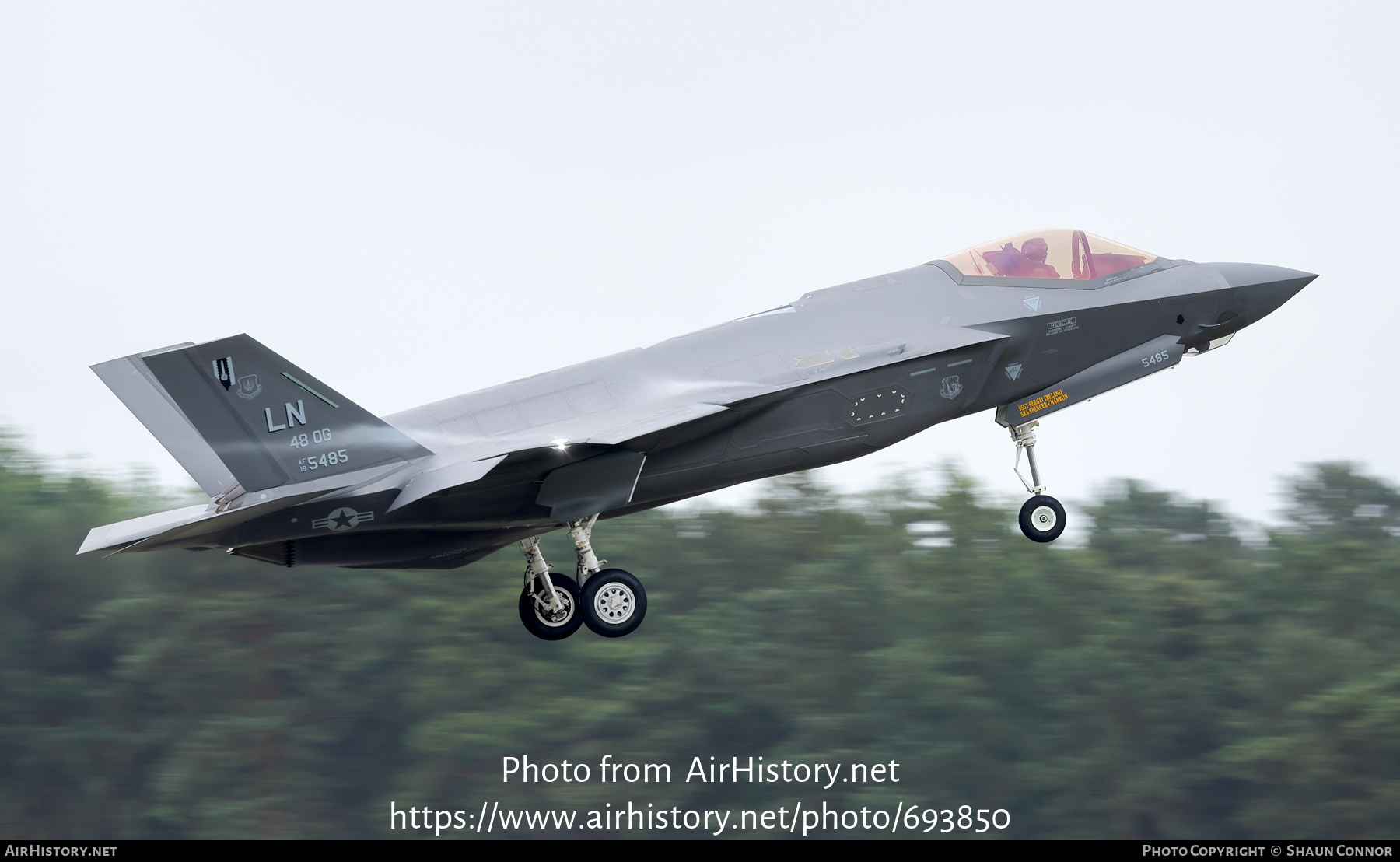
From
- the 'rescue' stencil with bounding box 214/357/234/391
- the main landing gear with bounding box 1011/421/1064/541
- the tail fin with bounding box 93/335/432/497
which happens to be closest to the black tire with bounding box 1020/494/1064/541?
the main landing gear with bounding box 1011/421/1064/541

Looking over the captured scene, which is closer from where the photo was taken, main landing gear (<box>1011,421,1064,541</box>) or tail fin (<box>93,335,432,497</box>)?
tail fin (<box>93,335,432,497</box>)

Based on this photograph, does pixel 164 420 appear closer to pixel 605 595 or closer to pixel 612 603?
pixel 605 595

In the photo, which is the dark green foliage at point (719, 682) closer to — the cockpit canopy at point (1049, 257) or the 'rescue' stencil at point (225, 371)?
the cockpit canopy at point (1049, 257)

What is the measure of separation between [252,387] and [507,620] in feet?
92.8

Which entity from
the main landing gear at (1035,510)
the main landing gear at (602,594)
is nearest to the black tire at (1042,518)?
the main landing gear at (1035,510)

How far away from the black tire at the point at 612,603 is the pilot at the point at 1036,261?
6.10 meters

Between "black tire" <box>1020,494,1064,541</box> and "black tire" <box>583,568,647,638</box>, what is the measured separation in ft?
16.0

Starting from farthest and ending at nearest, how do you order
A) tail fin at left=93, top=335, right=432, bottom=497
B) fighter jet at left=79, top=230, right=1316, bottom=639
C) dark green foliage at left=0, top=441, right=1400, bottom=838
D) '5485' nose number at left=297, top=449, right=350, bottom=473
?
dark green foliage at left=0, top=441, right=1400, bottom=838 < '5485' nose number at left=297, top=449, right=350, bottom=473 < fighter jet at left=79, top=230, right=1316, bottom=639 < tail fin at left=93, top=335, right=432, bottom=497

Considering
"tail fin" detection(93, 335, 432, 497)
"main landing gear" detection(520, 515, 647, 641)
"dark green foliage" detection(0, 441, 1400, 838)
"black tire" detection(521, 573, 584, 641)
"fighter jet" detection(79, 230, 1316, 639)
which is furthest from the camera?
"dark green foliage" detection(0, 441, 1400, 838)

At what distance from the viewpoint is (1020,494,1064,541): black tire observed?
A: 17094mm

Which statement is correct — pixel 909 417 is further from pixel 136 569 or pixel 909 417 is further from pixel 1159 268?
pixel 136 569

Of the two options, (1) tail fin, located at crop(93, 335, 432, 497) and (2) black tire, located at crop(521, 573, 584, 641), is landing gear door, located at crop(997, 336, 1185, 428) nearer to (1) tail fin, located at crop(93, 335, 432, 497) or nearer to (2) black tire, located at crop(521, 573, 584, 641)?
(2) black tire, located at crop(521, 573, 584, 641)

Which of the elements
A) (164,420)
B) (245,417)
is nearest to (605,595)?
(245,417)
